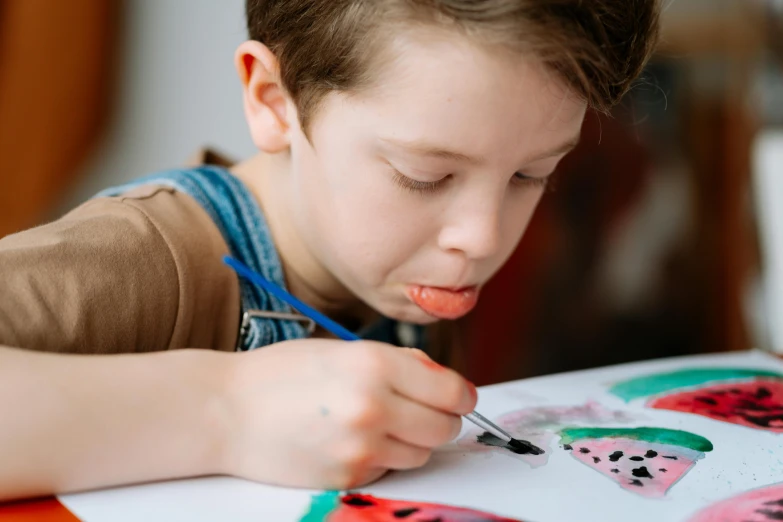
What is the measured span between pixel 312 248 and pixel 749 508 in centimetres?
43

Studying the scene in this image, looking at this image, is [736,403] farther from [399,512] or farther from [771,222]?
[771,222]

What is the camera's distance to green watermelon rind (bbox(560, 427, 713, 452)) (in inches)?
22.2

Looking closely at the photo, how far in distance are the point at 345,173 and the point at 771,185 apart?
1.45 metres

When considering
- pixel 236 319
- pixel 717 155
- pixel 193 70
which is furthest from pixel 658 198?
pixel 236 319

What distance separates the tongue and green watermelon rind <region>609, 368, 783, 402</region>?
0.48 feet

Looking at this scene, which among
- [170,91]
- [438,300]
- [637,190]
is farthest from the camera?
[637,190]

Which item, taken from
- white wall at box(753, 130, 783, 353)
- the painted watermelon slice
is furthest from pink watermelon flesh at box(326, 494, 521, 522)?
white wall at box(753, 130, 783, 353)

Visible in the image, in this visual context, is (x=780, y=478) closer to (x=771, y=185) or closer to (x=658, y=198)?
(x=658, y=198)

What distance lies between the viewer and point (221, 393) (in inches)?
19.7

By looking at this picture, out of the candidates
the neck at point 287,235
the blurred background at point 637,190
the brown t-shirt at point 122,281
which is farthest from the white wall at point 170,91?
the brown t-shirt at point 122,281

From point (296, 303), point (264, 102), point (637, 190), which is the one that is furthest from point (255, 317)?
point (637, 190)

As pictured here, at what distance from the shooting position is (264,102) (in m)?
0.71

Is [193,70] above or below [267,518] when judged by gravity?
above

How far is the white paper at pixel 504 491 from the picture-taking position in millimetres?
457
